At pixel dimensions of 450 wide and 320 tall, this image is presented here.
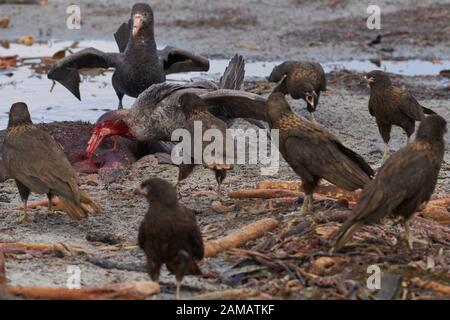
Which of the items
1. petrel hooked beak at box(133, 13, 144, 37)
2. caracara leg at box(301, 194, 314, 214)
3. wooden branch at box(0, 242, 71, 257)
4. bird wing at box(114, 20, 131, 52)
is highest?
petrel hooked beak at box(133, 13, 144, 37)

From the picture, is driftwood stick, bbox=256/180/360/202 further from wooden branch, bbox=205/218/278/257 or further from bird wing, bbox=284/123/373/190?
wooden branch, bbox=205/218/278/257

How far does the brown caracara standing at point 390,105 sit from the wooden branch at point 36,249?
4003mm

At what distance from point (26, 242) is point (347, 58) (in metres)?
9.65

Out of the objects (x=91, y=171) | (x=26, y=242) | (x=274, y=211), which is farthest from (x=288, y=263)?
(x=91, y=171)

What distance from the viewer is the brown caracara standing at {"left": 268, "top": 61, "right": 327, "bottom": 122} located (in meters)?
10.6

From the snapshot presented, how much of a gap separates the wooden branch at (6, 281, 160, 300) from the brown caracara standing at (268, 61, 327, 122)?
5.34m

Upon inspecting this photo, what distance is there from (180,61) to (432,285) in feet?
21.7

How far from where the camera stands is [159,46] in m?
16.2

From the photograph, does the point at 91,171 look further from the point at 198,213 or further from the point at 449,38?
the point at 449,38

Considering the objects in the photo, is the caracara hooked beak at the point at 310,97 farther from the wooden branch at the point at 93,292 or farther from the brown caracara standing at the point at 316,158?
the wooden branch at the point at 93,292

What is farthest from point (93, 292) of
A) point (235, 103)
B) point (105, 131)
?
point (105, 131)

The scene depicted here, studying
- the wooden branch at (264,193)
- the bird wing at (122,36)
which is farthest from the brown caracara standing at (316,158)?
the bird wing at (122,36)

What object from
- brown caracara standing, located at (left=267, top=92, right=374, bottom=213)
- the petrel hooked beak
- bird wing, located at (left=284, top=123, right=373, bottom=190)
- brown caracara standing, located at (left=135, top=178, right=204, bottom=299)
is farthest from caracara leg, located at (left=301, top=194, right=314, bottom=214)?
the petrel hooked beak

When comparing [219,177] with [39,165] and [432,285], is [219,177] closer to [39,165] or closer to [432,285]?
[39,165]
